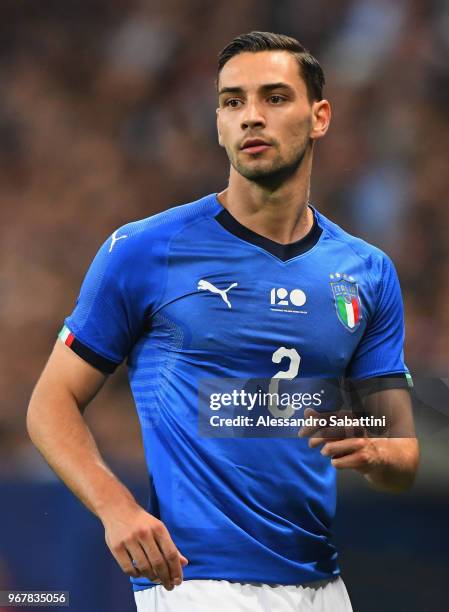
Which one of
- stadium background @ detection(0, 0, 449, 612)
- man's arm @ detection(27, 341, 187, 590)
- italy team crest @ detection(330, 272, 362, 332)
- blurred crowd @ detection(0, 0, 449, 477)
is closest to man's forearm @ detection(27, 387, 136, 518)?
man's arm @ detection(27, 341, 187, 590)

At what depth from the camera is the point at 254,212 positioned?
7.68 ft

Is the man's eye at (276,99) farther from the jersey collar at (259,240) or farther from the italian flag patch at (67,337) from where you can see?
the italian flag patch at (67,337)

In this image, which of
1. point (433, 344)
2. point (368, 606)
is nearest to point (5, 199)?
point (433, 344)

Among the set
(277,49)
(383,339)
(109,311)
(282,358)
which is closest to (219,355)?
(282,358)

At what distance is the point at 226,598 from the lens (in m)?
2.10

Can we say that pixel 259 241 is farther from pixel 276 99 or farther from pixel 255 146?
pixel 276 99

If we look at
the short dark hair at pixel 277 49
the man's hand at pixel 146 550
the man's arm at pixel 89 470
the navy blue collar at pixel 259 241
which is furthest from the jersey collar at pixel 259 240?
the man's hand at pixel 146 550

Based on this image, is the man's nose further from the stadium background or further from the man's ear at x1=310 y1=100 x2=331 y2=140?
the stadium background

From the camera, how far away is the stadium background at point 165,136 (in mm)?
3879

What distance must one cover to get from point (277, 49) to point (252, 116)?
214 mm

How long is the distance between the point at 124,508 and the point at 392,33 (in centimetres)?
269

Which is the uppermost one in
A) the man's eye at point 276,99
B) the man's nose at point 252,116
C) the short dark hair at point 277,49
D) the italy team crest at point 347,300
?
the short dark hair at point 277,49

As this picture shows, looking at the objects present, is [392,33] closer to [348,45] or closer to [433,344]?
[348,45]

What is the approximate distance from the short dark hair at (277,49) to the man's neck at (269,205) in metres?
0.21
